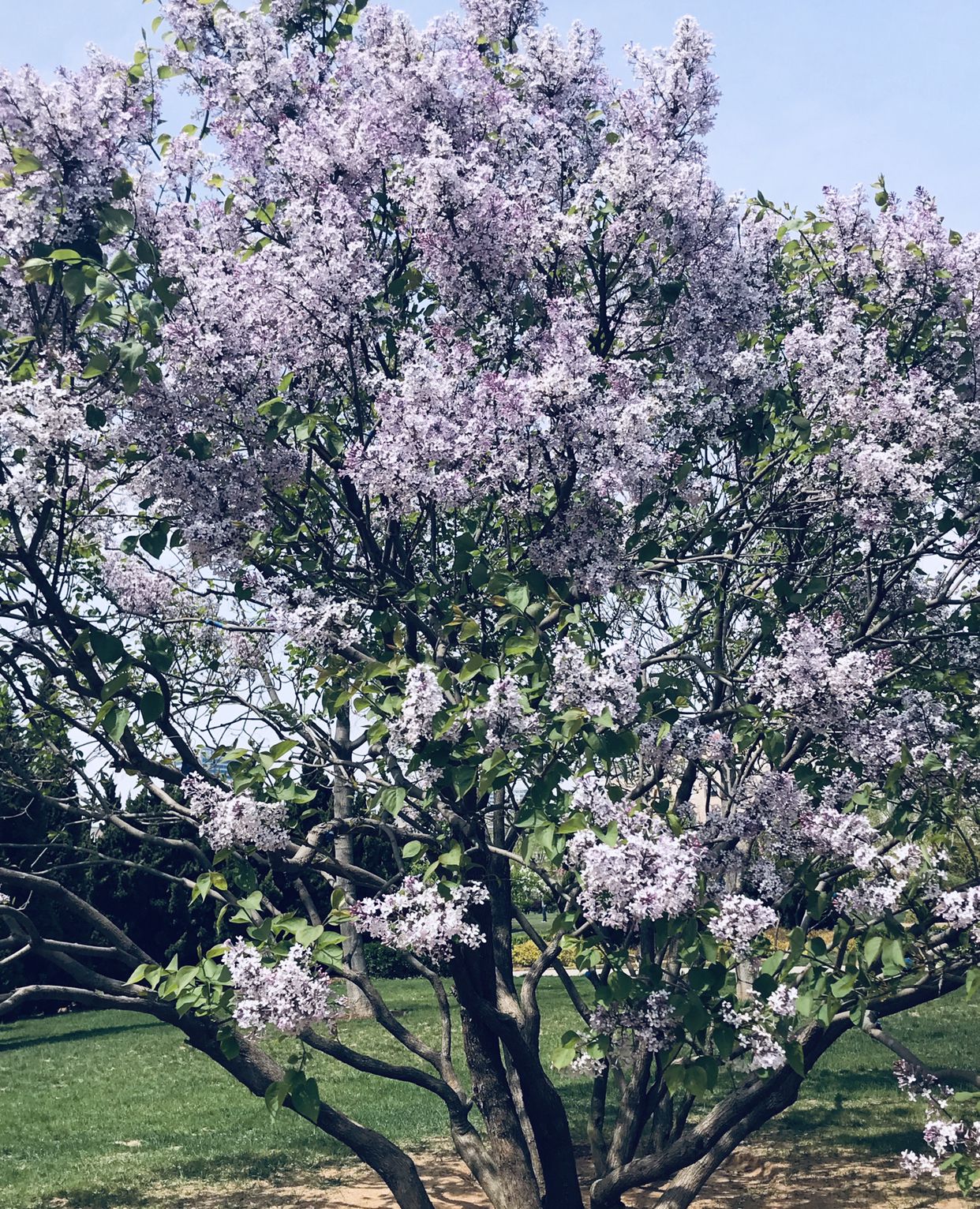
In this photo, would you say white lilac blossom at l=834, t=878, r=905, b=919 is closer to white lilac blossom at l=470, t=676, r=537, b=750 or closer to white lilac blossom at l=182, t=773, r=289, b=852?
white lilac blossom at l=470, t=676, r=537, b=750

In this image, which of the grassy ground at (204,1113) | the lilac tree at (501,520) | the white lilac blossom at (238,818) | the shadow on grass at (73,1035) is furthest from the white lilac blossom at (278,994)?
the shadow on grass at (73,1035)

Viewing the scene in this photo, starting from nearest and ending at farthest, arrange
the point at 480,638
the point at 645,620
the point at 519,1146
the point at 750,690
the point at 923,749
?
the point at 750,690, the point at 923,749, the point at 480,638, the point at 519,1146, the point at 645,620

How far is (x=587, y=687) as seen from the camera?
5543mm

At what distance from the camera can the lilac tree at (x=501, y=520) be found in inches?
226

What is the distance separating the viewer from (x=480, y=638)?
7.70m

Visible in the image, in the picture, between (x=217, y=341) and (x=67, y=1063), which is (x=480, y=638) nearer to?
(x=217, y=341)

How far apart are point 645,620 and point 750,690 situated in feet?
12.3

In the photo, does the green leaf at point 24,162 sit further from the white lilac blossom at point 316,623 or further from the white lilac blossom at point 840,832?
the white lilac blossom at point 840,832

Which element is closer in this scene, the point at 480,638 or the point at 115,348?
the point at 115,348

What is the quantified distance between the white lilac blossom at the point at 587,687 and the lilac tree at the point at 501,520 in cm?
2

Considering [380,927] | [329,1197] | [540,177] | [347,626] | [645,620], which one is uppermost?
[540,177]

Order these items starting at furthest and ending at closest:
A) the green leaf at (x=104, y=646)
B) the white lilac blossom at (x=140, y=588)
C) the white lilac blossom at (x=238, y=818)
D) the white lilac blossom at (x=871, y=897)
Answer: the white lilac blossom at (x=140, y=588) → the white lilac blossom at (x=871, y=897) → the white lilac blossom at (x=238, y=818) → the green leaf at (x=104, y=646)

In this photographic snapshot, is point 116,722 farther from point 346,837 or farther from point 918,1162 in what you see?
point 918,1162

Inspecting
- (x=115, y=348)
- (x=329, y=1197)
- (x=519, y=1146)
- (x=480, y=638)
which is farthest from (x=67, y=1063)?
(x=115, y=348)
